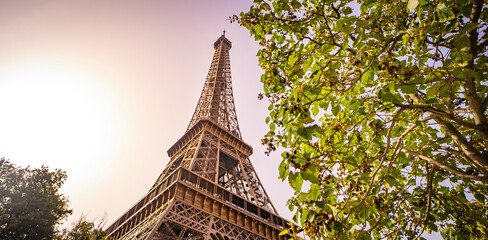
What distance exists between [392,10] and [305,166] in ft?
8.22

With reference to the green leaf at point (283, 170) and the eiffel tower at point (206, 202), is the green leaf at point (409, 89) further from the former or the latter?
the eiffel tower at point (206, 202)

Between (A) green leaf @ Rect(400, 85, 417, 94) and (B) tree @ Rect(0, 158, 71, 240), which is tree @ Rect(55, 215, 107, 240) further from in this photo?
(A) green leaf @ Rect(400, 85, 417, 94)

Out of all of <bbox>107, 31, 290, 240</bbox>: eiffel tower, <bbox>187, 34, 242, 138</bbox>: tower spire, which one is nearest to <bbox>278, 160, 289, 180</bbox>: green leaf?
<bbox>107, 31, 290, 240</bbox>: eiffel tower

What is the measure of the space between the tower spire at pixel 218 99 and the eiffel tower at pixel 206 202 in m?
1.96

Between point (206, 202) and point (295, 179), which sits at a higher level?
point (206, 202)

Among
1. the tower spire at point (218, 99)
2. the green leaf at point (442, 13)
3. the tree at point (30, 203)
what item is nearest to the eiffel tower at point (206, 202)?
the tower spire at point (218, 99)

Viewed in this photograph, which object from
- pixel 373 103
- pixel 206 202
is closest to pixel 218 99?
pixel 206 202

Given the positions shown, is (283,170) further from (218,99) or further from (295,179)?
(218,99)

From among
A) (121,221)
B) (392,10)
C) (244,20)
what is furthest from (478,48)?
(121,221)

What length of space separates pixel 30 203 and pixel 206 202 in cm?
891

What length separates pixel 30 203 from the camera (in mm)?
11359

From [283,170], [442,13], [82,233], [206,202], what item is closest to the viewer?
Answer: [442,13]

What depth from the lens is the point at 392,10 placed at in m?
3.38

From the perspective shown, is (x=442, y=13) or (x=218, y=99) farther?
(x=218, y=99)
